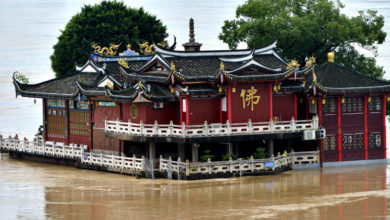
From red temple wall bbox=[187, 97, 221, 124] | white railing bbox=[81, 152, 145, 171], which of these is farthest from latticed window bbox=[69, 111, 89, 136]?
red temple wall bbox=[187, 97, 221, 124]

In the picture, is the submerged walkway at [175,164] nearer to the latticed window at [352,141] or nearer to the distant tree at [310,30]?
the latticed window at [352,141]

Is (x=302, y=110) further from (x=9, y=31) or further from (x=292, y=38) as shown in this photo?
(x=9, y=31)

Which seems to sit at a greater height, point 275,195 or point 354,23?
point 354,23

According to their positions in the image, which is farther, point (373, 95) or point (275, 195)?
point (373, 95)

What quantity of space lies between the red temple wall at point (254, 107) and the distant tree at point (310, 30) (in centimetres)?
1549

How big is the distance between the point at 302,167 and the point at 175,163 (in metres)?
6.99

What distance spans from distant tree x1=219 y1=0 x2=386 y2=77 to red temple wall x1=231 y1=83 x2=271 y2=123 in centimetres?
1549

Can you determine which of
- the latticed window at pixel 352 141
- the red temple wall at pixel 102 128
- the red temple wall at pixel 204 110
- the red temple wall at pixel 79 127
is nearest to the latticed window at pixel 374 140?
the latticed window at pixel 352 141

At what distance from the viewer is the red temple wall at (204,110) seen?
4803 centimetres

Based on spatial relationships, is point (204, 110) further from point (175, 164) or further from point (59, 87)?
point (59, 87)

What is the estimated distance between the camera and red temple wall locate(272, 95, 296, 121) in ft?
166

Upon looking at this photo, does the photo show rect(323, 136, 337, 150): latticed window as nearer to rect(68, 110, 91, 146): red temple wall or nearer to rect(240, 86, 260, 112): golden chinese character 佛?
rect(240, 86, 260, 112): golden chinese character 佛

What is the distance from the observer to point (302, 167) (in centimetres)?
4975

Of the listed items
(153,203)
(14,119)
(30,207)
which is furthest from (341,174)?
(14,119)
